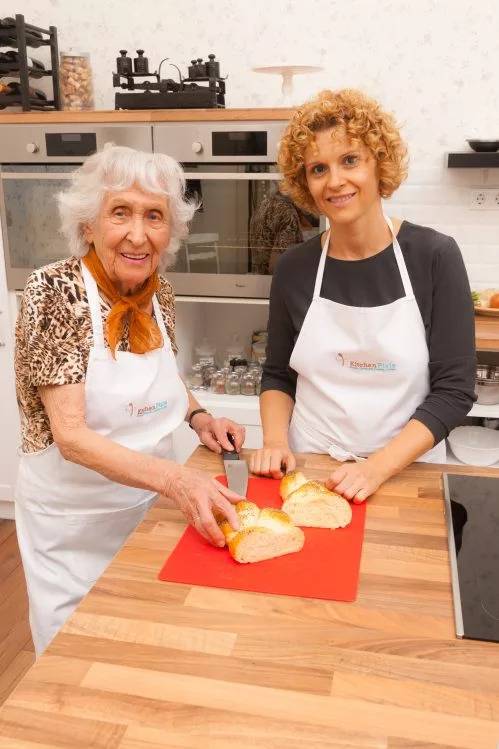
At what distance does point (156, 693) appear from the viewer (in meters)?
0.84

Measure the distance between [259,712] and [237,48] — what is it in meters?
2.79

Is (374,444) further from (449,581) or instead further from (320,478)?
(449,581)

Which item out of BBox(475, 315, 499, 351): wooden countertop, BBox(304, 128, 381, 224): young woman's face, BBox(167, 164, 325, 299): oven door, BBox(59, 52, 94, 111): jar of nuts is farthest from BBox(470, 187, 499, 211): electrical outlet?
BBox(59, 52, 94, 111): jar of nuts

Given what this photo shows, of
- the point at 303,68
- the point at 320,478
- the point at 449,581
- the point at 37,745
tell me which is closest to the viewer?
the point at 37,745

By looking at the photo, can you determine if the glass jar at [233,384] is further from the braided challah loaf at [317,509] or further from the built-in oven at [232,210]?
the braided challah loaf at [317,509]

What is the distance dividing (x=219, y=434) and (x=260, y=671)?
740mm

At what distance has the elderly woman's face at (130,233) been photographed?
1.41m

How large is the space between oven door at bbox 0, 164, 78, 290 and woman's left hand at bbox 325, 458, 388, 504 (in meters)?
1.92

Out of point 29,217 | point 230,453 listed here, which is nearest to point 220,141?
point 29,217

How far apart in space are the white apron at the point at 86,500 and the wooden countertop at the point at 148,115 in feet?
4.07

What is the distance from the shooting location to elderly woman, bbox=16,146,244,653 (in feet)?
4.34

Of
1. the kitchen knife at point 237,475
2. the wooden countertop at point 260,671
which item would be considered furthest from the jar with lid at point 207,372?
the wooden countertop at point 260,671

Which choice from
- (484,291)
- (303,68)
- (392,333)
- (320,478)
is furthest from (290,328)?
(484,291)

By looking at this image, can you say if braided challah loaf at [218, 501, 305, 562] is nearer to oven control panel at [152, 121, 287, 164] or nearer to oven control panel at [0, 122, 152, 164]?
oven control panel at [152, 121, 287, 164]
